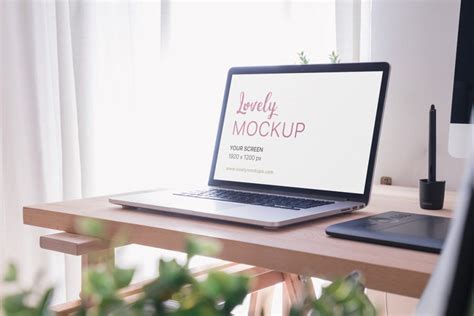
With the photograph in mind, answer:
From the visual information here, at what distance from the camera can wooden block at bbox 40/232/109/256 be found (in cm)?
99

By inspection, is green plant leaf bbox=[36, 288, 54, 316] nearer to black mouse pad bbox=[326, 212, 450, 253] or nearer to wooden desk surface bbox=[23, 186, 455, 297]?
wooden desk surface bbox=[23, 186, 455, 297]

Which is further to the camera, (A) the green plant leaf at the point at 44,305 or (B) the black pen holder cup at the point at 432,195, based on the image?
(B) the black pen holder cup at the point at 432,195

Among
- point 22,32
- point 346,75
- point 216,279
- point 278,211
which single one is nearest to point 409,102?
point 346,75

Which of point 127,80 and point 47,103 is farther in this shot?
point 127,80

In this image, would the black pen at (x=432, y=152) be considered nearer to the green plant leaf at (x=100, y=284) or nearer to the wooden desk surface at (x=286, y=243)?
the wooden desk surface at (x=286, y=243)

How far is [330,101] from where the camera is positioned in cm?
120

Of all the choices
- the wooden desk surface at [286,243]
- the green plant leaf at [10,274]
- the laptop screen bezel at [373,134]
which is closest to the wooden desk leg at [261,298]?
the laptop screen bezel at [373,134]

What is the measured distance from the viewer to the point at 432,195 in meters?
1.10

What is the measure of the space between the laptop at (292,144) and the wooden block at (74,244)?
0.30ft

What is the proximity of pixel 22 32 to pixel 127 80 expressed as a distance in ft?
1.14

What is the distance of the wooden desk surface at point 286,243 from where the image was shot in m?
0.72

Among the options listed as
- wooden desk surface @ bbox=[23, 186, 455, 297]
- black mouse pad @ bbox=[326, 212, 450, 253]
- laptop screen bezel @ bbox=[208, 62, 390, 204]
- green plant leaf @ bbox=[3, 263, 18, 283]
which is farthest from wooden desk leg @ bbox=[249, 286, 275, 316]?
green plant leaf @ bbox=[3, 263, 18, 283]

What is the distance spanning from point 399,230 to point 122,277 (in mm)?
660

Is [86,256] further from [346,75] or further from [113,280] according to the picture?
[113,280]
